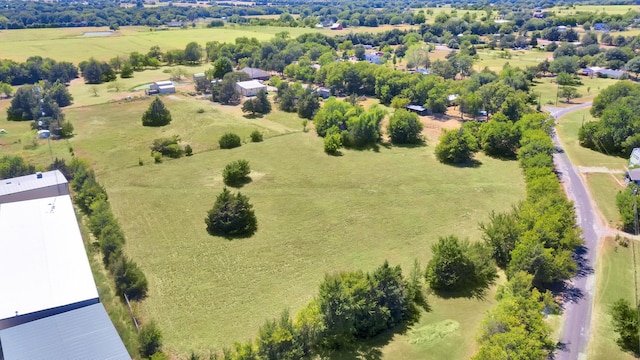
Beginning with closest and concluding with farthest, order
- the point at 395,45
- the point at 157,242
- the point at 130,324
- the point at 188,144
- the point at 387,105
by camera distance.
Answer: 1. the point at 130,324
2. the point at 157,242
3. the point at 188,144
4. the point at 387,105
5. the point at 395,45

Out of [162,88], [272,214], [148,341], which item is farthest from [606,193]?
[162,88]

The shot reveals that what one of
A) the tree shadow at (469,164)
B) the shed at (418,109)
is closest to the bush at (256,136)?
the tree shadow at (469,164)

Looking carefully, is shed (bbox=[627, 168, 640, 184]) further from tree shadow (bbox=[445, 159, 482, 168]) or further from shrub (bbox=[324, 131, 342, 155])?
shrub (bbox=[324, 131, 342, 155])

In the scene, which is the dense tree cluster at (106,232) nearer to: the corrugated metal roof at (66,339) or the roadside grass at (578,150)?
the corrugated metal roof at (66,339)

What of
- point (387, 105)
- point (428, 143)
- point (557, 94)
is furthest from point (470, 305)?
point (557, 94)

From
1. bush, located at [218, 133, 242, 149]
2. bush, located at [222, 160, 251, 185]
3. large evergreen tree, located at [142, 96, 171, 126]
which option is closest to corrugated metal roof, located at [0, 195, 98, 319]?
bush, located at [222, 160, 251, 185]

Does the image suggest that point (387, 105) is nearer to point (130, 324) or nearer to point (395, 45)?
point (130, 324)
